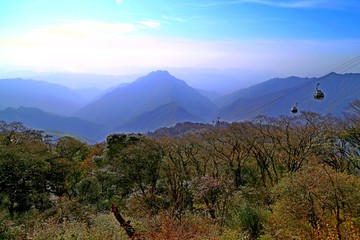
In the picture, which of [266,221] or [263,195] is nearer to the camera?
[266,221]

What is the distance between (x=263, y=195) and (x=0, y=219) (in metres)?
14.9

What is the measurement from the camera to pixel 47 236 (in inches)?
474

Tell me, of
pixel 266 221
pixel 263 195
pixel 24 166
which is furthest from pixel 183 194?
pixel 24 166

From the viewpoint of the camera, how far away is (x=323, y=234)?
36.2ft

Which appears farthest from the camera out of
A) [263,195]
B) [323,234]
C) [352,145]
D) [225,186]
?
[352,145]

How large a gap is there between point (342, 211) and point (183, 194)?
35.8ft

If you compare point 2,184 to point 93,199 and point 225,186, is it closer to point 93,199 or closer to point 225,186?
point 93,199

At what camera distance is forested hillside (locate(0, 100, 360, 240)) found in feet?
41.5

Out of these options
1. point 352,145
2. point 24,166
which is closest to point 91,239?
point 24,166

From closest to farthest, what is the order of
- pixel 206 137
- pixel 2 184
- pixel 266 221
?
pixel 266 221 → pixel 2 184 → pixel 206 137

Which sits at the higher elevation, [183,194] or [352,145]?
[352,145]

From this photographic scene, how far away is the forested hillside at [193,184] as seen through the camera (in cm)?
1265

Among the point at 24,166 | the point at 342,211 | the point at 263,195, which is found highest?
the point at 24,166

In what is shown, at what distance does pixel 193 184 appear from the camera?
22062 mm
